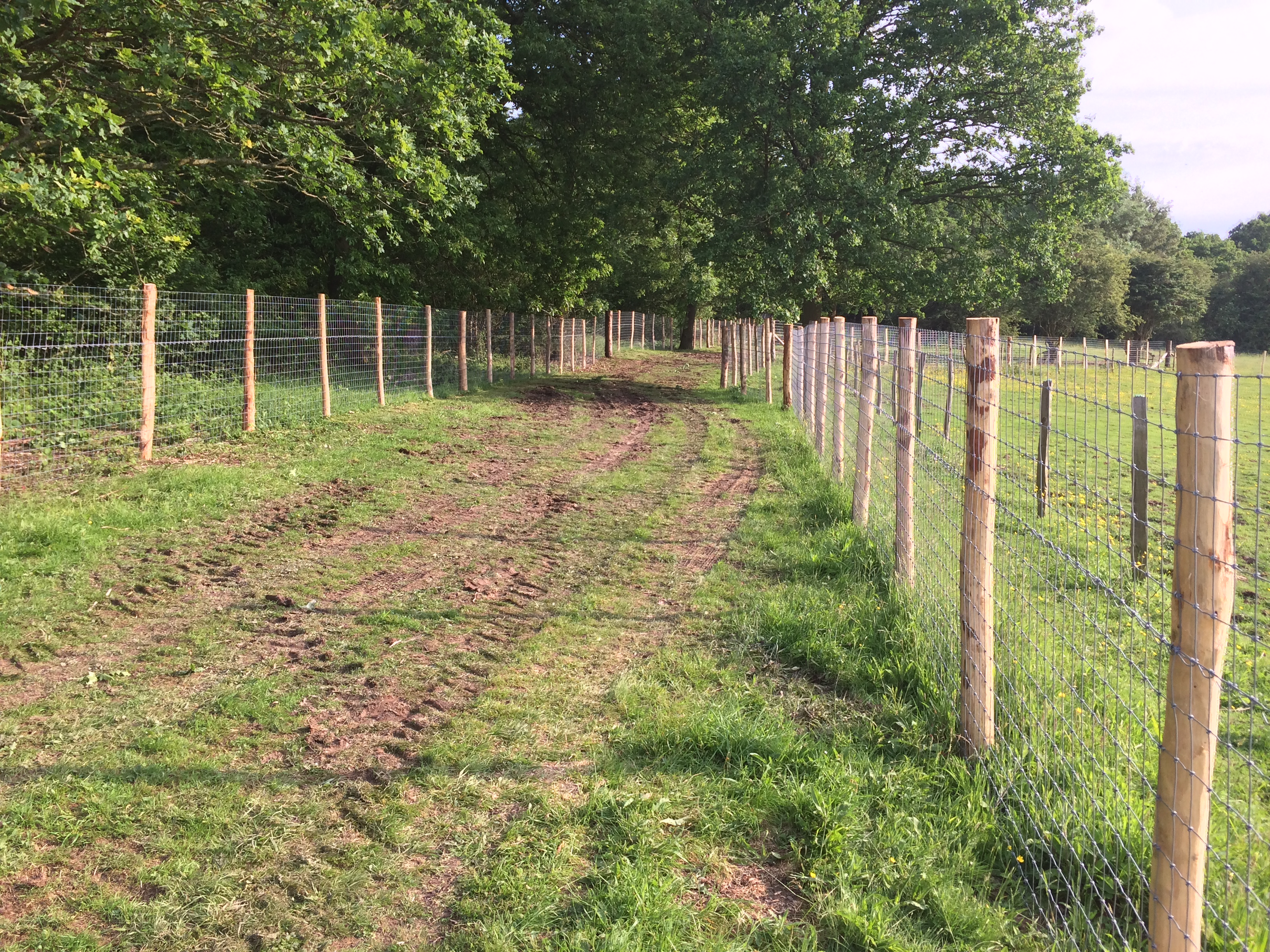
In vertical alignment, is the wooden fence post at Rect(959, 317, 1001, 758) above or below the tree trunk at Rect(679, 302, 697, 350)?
below

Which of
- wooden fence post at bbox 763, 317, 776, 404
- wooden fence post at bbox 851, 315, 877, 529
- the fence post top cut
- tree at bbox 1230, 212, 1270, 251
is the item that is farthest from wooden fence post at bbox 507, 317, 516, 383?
tree at bbox 1230, 212, 1270, 251

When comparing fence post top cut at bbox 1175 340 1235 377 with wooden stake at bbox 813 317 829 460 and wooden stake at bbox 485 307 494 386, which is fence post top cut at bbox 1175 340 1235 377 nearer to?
wooden stake at bbox 813 317 829 460

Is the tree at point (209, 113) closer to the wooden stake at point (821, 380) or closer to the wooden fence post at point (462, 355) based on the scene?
the wooden fence post at point (462, 355)

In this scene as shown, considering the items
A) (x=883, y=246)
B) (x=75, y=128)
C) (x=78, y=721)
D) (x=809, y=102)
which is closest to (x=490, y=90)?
(x=809, y=102)

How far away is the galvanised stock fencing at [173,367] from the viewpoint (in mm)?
8648

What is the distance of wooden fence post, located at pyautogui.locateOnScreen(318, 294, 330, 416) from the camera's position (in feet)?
43.2

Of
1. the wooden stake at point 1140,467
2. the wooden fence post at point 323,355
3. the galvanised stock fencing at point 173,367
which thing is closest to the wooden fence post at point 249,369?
the galvanised stock fencing at point 173,367

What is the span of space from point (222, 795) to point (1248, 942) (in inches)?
132

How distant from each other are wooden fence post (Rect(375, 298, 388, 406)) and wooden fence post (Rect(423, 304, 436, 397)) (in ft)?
5.86

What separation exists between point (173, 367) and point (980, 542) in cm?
1029

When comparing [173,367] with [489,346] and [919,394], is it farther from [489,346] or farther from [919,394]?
[489,346]

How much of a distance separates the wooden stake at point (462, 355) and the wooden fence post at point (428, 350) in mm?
1367

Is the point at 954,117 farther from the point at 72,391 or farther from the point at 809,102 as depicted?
the point at 72,391

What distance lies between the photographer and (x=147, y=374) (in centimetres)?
957
